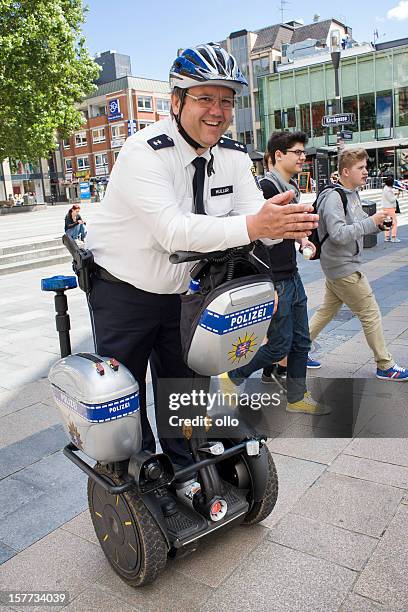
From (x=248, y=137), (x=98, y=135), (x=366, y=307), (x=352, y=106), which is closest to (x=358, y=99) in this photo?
(x=352, y=106)

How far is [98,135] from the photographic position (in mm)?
67188

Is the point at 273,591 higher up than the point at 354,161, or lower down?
lower down

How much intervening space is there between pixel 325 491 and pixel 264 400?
148cm

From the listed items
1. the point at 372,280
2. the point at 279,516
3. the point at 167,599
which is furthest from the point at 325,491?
the point at 372,280

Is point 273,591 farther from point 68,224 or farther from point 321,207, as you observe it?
point 68,224

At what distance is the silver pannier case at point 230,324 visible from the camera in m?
1.82

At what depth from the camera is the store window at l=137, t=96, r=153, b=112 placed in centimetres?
6373

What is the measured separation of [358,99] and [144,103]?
3124cm

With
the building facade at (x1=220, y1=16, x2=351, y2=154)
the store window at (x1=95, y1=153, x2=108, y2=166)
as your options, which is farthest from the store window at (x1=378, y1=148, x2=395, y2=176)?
the store window at (x1=95, y1=153, x2=108, y2=166)

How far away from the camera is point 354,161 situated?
14.0 ft

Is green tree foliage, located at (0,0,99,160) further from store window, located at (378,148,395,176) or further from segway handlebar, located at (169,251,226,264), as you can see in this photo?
segway handlebar, located at (169,251,226,264)

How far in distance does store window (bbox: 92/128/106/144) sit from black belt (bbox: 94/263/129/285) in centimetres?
6801

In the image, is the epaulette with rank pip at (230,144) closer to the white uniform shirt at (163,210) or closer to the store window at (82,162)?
the white uniform shirt at (163,210)

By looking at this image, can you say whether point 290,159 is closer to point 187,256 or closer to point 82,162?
point 187,256
